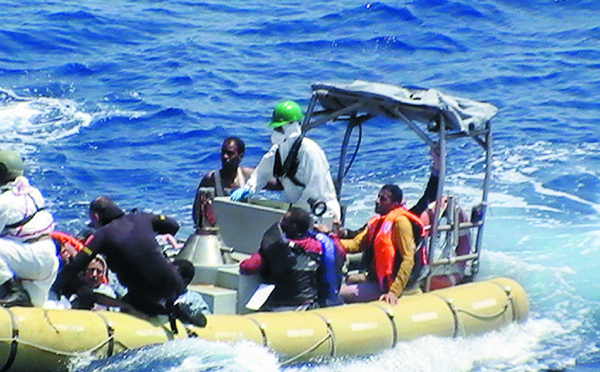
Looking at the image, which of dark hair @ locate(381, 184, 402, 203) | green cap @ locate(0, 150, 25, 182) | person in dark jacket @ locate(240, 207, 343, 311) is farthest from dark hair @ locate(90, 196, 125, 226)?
dark hair @ locate(381, 184, 402, 203)

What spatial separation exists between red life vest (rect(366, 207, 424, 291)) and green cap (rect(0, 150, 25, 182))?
3186mm

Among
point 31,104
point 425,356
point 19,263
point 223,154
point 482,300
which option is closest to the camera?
point 19,263

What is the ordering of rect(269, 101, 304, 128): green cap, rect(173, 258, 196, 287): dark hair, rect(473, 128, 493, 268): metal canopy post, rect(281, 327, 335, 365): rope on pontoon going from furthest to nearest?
rect(473, 128, 493, 268): metal canopy post → rect(269, 101, 304, 128): green cap → rect(281, 327, 335, 365): rope on pontoon → rect(173, 258, 196, 287): dark hair

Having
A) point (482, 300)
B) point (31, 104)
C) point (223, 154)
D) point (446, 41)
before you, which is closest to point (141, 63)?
point (31, 104)

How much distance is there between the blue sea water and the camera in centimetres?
1249

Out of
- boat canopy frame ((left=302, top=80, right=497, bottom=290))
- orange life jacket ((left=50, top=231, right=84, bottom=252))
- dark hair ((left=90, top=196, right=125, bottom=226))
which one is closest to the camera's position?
dark hair ((left=90, top=196, right=125, bottom=226))

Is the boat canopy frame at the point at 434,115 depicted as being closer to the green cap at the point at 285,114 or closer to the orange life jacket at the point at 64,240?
the green cap at the point at 285,114

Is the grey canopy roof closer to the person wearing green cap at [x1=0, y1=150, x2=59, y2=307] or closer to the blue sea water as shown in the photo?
the blue sea water

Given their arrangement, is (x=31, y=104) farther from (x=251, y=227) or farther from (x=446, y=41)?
(x=251, y=227)

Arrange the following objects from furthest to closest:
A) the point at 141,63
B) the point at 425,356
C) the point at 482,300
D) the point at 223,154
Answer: the point at 141,63 → the point at 223,154 → the point at 482,300 → the point at 425,356

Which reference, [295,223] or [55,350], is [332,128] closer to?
[295,223]

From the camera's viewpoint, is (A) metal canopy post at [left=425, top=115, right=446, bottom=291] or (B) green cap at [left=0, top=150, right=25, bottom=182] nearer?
(B) green cap at [left=0, top=150, right=25, bottom=182]

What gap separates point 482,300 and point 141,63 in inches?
486

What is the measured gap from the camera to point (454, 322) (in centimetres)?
1153
